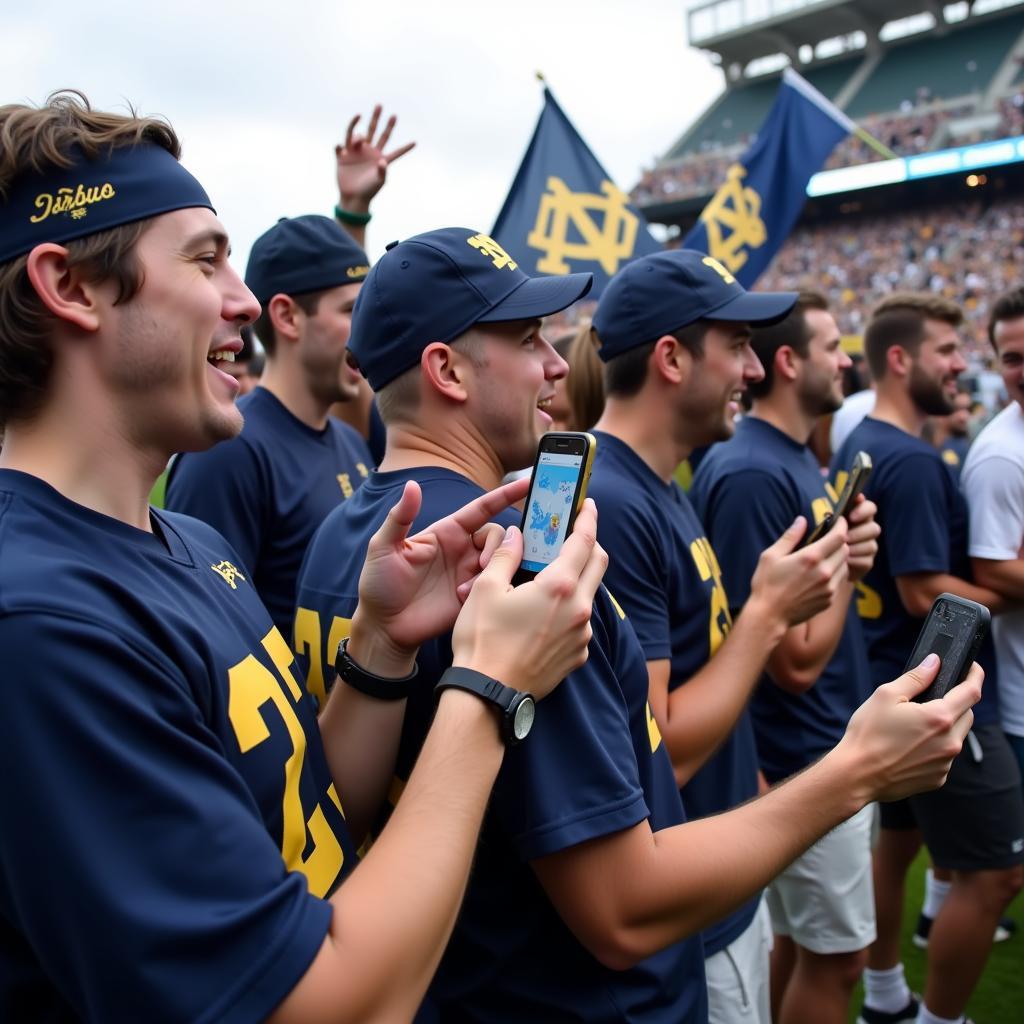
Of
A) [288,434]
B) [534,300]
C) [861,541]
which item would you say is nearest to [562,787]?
[534,300]

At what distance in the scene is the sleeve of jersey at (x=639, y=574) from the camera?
244 centimetres

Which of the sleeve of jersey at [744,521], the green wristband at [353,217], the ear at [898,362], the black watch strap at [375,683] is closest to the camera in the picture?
the black watch strap at [375,683]

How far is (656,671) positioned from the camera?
241 cm

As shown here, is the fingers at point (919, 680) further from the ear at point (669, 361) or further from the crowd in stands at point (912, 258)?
the crowd in stands at point (912, 258)

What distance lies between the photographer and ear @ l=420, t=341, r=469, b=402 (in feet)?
6.56

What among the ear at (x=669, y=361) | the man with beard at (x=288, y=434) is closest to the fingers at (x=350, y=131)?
the man with beard at (x=288, y=434)

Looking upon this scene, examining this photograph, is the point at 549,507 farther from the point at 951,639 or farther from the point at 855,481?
the point at 855,481

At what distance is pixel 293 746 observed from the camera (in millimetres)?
1419

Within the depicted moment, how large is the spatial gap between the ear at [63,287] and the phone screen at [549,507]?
2.31 ft

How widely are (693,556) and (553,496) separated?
48.7 inches

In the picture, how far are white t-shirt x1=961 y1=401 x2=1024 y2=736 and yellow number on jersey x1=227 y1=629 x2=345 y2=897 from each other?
3176 millimetres

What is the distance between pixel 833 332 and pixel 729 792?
2227 millimetres

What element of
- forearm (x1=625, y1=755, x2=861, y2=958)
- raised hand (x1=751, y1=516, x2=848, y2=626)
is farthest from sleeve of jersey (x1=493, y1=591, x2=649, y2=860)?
raised hand (x1=751, y1=516, x2=848, y2=626)

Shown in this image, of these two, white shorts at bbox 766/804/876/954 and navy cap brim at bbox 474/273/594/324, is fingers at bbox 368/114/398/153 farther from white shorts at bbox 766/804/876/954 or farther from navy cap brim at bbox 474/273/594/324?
white shorts at bbox 766/804/876/954
